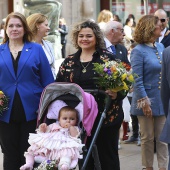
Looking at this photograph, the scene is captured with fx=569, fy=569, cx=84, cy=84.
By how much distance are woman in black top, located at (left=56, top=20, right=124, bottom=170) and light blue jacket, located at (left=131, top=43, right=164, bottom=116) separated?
34.7 inches

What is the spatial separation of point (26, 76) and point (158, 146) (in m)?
2.19

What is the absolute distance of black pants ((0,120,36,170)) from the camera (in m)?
5.82

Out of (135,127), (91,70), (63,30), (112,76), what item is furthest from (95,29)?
(63,30)

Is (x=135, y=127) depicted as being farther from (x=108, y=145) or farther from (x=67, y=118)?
(x=67, y=118)

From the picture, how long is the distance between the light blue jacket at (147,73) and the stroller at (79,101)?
1.31 metres

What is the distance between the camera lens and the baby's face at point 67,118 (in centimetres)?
541

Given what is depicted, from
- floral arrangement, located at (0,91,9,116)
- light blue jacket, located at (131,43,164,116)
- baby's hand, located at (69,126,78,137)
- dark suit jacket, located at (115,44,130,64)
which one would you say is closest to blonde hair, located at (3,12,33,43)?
floral arrangement, located at (0,91,9,116)

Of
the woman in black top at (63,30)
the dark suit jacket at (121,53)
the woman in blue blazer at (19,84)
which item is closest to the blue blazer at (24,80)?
the woman in blue blazer at (19,84)

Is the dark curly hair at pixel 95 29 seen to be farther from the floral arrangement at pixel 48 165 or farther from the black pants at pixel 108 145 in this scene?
the floral arrangement at pixel 48 165

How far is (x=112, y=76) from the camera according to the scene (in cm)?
548

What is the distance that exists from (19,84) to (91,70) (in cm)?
74

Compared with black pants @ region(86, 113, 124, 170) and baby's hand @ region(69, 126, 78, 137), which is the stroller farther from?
black pants @ region(86, 113, 124, 170)

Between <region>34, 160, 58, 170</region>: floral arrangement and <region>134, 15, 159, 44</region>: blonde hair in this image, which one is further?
<region>134, 15, 159, 44</region>: blonde hair

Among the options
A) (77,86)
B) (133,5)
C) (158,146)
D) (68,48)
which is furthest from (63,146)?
(133,5)
